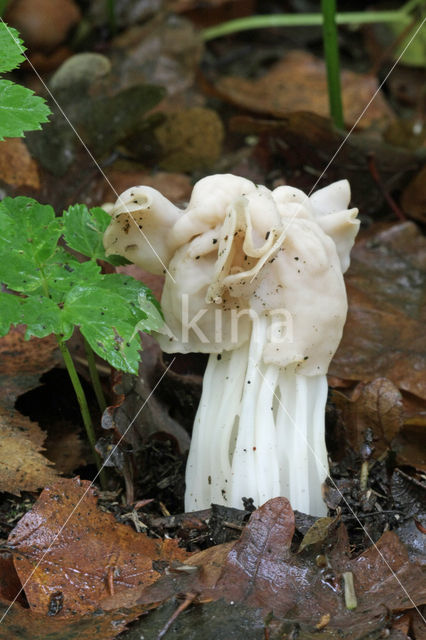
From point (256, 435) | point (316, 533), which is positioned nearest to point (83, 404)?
point (256, 435)

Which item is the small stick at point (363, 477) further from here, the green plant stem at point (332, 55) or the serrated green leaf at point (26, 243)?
the green plant stem at point (332, 55)

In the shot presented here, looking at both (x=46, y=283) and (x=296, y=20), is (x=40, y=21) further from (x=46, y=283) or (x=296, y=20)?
(x=46, y=283)

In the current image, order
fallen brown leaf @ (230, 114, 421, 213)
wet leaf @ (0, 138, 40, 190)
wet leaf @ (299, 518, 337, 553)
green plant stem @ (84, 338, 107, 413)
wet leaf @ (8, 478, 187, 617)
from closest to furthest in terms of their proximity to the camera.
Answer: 1. wet leaf @ (8, 478, 187, 617)
2. wet leaf @ (299, 518, 337, 553)
3. green plant stem @ (84, 338, 107, 413)
4. wet leaf @ (0, 138, 40, 190)
5. fallen brown leaf @ (230, 114, 421, 213)

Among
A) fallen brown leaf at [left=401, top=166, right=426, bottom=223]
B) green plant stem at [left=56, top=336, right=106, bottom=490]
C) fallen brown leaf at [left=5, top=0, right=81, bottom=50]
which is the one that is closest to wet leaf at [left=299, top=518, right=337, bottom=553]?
green plant stem at [left=56, top=336, right=106, bottom=490]

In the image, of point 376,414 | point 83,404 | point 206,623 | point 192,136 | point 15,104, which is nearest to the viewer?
point 206,623

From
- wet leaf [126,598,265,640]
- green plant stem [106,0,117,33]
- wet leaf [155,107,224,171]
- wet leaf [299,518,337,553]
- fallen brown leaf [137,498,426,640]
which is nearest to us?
wet leaf [126,598,265,640]

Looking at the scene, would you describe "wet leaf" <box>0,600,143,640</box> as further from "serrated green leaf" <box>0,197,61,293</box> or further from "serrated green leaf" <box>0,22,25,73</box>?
"serrated green leaf" <box>0,22,25,73</box>

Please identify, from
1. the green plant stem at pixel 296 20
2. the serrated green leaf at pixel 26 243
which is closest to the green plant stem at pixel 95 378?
the serrated green leaf at pixel 26 243
